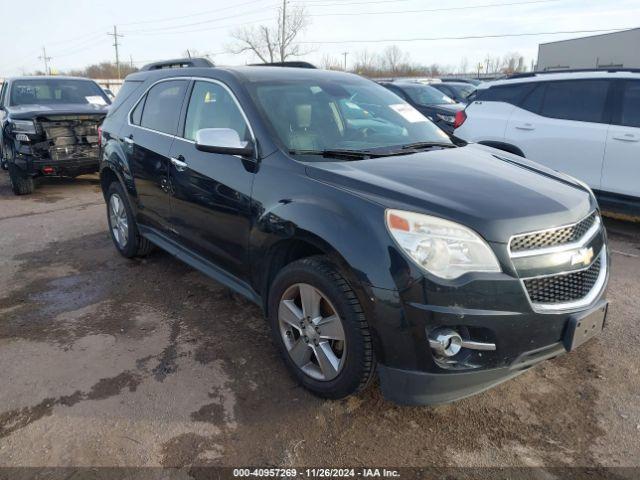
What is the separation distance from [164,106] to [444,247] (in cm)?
287

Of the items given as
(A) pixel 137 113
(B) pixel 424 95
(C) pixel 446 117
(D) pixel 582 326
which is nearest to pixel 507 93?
(C) pixel 446 117

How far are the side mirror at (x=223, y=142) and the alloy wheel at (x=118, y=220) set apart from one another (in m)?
2.20

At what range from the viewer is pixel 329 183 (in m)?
2.60

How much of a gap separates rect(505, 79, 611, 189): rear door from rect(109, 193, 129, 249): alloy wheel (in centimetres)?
464

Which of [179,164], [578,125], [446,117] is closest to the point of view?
[179,164]

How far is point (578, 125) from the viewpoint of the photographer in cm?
576

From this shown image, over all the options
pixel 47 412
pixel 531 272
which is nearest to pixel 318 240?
pixel 531 272

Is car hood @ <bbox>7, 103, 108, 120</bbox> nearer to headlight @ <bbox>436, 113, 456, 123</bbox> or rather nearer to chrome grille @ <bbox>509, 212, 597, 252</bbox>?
headlight @ <bbox>436, 113, 456, 123</bbox>

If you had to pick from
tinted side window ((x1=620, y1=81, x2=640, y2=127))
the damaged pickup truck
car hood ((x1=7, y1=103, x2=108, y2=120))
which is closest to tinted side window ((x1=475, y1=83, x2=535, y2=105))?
tinted side window ((x1=620, y1=81, x2=640, y2=127))

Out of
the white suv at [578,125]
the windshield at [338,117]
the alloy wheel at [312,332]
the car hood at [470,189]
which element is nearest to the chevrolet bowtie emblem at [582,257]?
the car hood at [470,189]

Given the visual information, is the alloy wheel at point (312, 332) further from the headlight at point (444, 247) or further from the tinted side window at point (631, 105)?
the tinted side window at point (631, 105)

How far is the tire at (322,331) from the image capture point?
7.91 feet

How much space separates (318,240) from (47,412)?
1.74 m

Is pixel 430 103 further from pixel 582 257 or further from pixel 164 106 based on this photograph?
pixel 582 257
